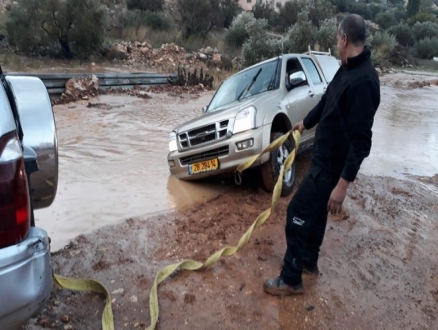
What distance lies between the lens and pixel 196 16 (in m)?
37.9

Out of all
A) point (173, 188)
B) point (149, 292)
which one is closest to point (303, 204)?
point (149, 292)

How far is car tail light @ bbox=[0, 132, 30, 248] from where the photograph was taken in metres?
1.78

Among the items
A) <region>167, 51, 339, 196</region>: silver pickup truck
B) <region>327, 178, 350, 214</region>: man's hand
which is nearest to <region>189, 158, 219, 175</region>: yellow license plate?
<region>167, 51, 339, 196</region>: silver pickup truck

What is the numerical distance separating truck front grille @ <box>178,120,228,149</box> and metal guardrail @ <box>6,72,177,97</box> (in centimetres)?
784

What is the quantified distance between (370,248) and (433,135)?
770cm

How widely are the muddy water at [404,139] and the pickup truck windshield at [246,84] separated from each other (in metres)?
2.38

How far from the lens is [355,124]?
2994 mm

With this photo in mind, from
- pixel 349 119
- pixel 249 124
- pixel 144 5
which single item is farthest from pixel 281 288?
pixel 144 5

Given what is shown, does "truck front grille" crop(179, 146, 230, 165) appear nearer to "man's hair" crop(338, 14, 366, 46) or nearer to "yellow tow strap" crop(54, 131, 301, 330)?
"yellow tow strap" crop(54, 131, 301, 330)

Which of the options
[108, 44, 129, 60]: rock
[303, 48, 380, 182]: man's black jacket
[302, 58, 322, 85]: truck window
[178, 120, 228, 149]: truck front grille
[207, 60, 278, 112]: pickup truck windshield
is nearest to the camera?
Answer: [303, 48, 380, 182]: man's black jacket

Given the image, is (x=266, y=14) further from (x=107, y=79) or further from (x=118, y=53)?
(x=107, y=79)

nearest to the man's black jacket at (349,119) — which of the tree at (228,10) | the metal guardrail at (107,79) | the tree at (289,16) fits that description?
the metal guardrail at (107,79)

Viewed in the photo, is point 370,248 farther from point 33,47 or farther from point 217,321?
point 33,47

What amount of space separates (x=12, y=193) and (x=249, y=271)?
2.44 metres
